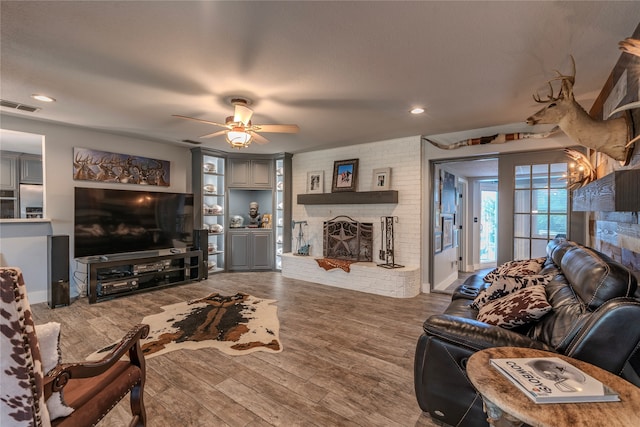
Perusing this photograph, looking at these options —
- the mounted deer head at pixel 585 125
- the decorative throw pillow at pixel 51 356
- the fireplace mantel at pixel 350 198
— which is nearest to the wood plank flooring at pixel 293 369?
the decorative throw pillow at pixel 51 356

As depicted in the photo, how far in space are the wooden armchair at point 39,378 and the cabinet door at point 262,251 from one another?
4381 mm

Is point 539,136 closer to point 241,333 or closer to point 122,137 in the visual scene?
point 241,333

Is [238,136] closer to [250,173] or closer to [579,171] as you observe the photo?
[250,173]

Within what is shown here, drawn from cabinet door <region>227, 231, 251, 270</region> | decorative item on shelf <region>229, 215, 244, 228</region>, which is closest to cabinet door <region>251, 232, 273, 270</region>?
cabinet door <region>227, 231, 251, 270</region>

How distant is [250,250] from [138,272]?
79.5 inches

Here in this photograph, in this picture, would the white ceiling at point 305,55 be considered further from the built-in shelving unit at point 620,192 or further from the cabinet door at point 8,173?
the cabinet door at point 8,173

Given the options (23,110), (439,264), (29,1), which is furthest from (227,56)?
(439,264)

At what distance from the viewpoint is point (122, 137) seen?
15.2ft

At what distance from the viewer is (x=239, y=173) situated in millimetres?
5941

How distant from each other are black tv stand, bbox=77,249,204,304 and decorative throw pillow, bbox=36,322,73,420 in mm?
3332

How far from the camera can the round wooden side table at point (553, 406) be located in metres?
0.92

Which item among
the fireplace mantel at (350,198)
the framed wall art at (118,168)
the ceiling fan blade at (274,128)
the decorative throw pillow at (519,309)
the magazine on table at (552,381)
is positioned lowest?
the magazine on table at (552,381)

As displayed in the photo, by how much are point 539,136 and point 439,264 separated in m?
2.31

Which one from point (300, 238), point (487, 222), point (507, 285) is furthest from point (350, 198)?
point (487, 222)
